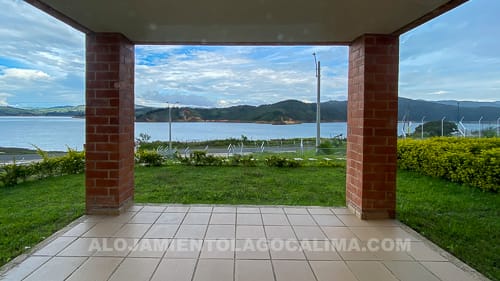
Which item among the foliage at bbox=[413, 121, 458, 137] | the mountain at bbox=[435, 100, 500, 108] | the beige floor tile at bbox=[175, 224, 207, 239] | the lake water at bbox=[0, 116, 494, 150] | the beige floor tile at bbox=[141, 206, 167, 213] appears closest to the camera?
the beige floor tile at bbox=[175, 224, 207, 239]

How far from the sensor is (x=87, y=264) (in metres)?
2.59

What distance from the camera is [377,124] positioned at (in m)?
3.92

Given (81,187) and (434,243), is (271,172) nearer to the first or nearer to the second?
(81,187)

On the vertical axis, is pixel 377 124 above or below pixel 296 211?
above

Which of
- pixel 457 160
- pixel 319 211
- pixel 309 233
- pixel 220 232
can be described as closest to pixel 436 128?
pixel 457 160

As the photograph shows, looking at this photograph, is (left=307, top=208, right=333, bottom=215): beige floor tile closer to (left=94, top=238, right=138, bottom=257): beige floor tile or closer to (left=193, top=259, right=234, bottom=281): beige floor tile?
(left=193, top=259, right=234, bottom=281): beige floor tile

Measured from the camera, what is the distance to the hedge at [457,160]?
566 cm

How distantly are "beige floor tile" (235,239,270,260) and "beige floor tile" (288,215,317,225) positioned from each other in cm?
74

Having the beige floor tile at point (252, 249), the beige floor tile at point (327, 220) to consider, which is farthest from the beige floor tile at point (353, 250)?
the beige floor tile at point (252, 249)

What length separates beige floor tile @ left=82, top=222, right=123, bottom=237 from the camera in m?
3.29

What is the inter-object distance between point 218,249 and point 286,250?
617 mm

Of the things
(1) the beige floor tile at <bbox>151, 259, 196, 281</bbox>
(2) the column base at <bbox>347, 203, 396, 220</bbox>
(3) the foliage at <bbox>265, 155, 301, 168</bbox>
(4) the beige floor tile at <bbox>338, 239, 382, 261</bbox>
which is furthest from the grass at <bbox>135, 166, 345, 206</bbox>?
(1) the beige floor tile at <bbox>151, 259, 196, 281</bbox>

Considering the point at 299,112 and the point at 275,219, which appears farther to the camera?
the point at 299,112

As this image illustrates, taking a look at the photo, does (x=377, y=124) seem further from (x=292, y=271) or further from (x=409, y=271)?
(x=292, y=271)
